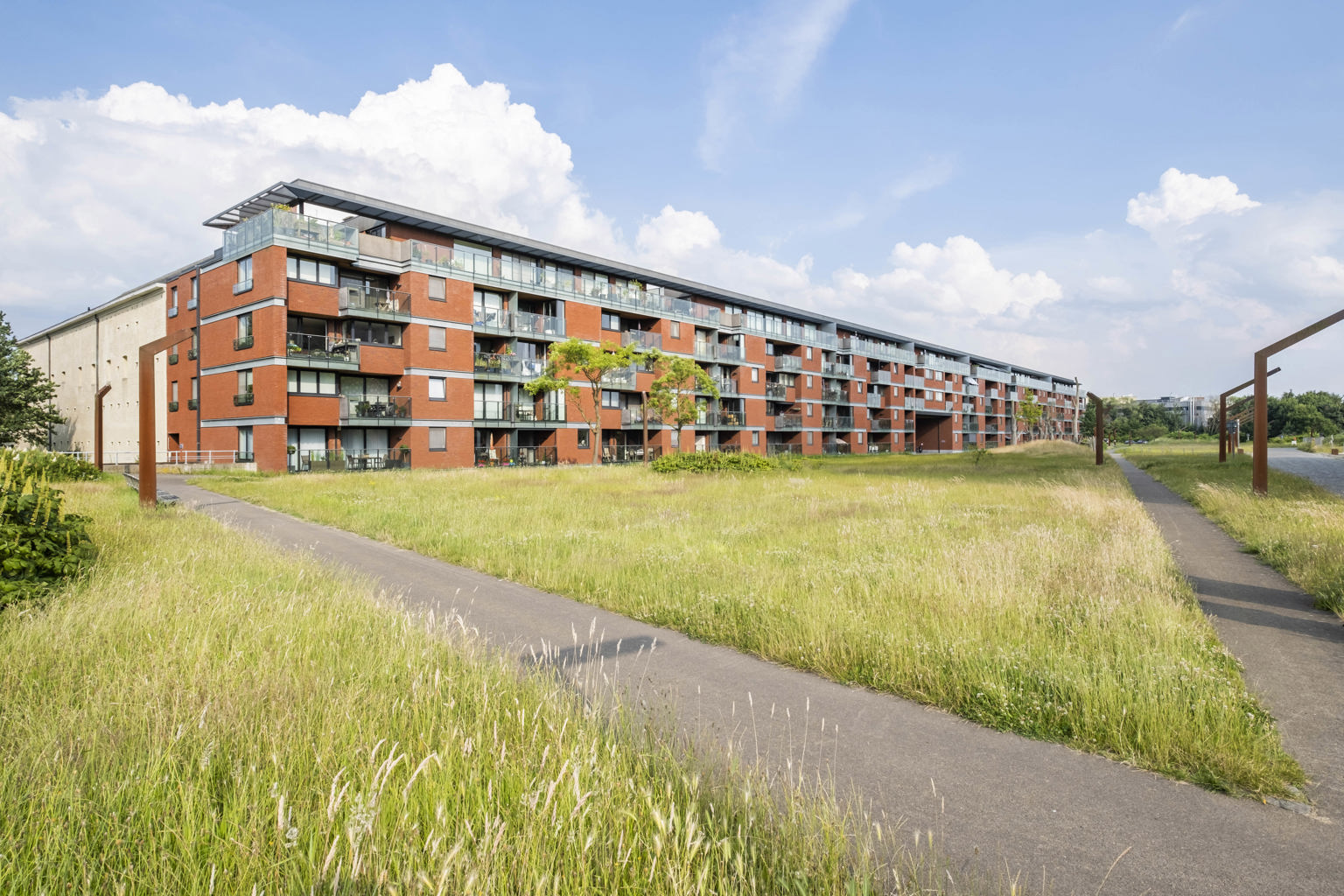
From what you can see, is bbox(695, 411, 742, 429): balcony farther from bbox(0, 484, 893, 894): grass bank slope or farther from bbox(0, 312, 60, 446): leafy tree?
bbox(0, 484, 893, 894): grass bank slope

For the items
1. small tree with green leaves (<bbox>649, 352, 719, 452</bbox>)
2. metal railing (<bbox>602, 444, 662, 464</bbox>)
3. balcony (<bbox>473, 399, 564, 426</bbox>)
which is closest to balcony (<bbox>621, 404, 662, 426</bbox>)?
small tree with green leaves (<bbox>649, 352, 719, 452</bbox>)

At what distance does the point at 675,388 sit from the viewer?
51062 mm

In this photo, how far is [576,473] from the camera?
31.3 metres

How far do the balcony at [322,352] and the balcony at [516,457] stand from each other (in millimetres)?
→ 9338

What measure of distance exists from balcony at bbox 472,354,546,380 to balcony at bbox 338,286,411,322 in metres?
5.28

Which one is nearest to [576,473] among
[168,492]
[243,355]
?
[168,492]

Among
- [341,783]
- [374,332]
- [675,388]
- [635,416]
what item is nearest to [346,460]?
[374,332]

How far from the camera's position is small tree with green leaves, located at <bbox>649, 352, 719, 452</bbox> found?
46.2m

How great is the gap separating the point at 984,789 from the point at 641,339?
49293 mm

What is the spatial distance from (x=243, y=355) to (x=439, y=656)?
37840 millimetres

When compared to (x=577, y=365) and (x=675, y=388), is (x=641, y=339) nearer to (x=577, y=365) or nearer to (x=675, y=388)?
(x=675, y=388)

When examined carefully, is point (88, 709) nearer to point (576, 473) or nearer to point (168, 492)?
point (168, 492)

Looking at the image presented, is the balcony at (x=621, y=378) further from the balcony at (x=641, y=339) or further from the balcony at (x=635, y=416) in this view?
the balcony at (x=635, y=416)

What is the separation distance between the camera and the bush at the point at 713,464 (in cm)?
3186
